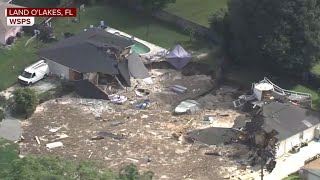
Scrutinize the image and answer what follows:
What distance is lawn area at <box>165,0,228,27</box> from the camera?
64.6 metres

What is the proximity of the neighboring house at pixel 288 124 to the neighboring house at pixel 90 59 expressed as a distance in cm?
1125

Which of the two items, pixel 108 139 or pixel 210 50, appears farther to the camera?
pixel 210 50

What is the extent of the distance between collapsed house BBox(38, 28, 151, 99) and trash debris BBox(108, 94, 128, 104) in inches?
19.6

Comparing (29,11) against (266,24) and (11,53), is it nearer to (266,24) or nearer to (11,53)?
(11,53)

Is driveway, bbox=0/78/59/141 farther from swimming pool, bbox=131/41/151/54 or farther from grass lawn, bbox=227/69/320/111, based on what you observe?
grass lawn, bbox=227/69/320/111

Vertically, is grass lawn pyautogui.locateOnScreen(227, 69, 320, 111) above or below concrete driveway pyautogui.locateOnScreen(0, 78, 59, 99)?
above

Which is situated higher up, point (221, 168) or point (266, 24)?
point (266, 24)

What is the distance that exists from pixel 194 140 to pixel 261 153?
14.2 feet

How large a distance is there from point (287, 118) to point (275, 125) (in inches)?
52.9

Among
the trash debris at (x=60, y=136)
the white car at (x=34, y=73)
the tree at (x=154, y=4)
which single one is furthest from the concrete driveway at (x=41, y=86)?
the tree at (x=154, y=4)

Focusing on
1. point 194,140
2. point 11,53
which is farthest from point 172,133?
point 11,53

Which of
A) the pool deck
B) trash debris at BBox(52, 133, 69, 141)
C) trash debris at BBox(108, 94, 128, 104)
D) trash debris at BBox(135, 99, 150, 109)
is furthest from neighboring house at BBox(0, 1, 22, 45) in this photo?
trash debris at BBox(52, 133, 69, 141)

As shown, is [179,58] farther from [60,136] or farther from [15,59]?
[60,136]

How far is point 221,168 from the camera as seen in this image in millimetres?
46281
